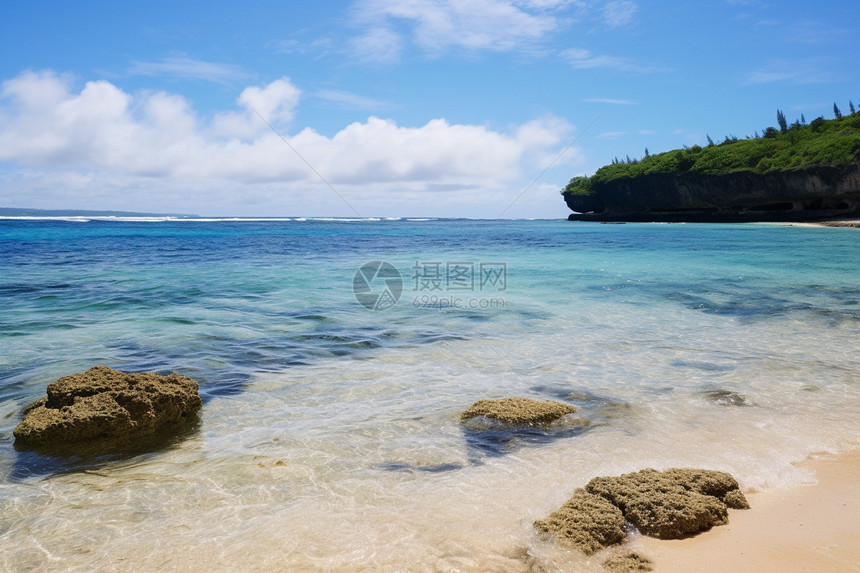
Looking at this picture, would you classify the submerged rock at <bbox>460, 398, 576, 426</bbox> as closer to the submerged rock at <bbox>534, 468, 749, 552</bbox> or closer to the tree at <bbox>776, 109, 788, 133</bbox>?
the submerged rock at <bbox>534, 468, 749, 552</bbox>

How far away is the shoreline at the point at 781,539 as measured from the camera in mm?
2836

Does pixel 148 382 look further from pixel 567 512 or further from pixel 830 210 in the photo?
pixel 830 210

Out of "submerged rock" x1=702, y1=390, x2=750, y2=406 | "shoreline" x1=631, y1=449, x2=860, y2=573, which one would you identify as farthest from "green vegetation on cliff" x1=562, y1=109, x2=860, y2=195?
"shoreline" x1=631, y1=449, x2=860, y2=573

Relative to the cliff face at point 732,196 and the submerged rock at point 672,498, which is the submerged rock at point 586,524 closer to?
the submerged rock at point 672,498

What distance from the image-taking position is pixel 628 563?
2877mm

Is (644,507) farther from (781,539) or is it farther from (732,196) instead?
(732,196)

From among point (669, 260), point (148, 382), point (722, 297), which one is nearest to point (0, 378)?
point (148, 382)

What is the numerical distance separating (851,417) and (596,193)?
108 meters

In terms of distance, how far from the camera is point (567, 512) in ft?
11.0

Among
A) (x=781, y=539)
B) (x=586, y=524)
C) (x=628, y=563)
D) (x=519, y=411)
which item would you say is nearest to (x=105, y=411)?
(x=519, y=411)

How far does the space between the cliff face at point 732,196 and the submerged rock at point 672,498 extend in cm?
7035

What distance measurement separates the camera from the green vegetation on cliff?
59.7 metres

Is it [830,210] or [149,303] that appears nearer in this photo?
[149,303]

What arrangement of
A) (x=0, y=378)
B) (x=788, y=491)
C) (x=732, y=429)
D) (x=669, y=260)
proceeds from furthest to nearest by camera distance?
1. (x=669, y=260)
2. (x=0, y=378)
3. (x=732, y=429)
4. (x=788, y=491)
